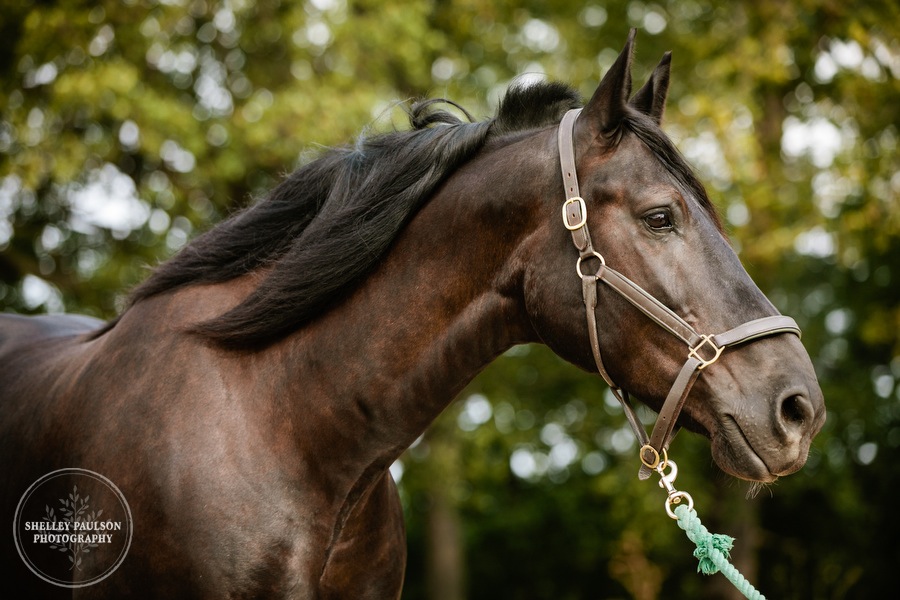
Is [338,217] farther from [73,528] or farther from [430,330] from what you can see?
[73,528]

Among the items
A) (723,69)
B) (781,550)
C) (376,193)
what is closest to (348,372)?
(376,193)

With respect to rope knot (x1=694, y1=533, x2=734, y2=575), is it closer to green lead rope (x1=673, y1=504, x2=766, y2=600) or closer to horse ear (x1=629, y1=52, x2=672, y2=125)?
green lead rope (x1=673, y1=504, x2=766, y2=600)

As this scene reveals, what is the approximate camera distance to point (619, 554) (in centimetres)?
1338

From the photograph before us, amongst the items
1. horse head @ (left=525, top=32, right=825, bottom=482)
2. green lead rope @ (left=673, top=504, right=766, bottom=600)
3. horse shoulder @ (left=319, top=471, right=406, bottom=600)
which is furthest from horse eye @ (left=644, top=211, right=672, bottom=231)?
horse shoulder @ (left=319, top=471, right=406, bottom=600)

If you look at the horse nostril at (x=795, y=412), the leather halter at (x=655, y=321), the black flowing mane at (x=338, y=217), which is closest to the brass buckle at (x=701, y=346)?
the leather halter at (x=655, y=321)

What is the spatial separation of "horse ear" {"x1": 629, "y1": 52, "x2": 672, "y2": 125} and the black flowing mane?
0.62ft

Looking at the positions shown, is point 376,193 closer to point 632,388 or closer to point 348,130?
point 632,388

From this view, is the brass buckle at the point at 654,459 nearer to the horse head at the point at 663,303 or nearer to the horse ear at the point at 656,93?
the horse head at the point at 663,303

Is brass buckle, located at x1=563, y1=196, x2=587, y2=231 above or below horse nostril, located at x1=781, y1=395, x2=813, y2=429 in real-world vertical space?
above

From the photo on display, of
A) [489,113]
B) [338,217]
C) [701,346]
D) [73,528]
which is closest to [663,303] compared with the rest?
[701,346]

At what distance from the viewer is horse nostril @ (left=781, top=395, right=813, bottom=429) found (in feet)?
7.57

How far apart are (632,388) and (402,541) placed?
135cm

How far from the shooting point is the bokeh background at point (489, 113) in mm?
8711

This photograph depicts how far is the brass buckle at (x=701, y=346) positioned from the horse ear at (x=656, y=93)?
0.95 metres
